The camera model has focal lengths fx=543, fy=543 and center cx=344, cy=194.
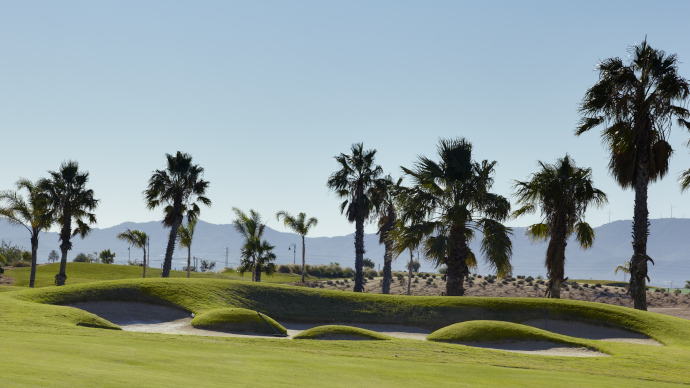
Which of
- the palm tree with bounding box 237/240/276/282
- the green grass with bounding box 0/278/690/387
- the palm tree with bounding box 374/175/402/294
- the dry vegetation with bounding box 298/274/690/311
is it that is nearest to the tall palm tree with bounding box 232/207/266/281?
the palm tree with bounding box 237/240/276/282

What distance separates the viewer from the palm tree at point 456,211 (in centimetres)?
2867

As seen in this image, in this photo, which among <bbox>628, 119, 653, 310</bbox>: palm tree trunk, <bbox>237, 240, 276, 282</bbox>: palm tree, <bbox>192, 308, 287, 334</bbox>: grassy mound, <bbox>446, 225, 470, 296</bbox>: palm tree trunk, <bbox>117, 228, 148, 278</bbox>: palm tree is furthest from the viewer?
<bbox>117, 228, 148, 278</bbox>: palm tree

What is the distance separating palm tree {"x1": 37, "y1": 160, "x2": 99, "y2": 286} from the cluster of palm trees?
92.0 feet

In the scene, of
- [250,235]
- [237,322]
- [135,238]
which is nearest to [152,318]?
[237,322]

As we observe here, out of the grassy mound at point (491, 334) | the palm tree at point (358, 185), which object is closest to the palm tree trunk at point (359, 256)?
the palm tree at point (358, 185)

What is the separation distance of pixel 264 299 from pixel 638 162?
66.3 feet

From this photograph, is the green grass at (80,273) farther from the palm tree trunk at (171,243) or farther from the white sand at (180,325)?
the white sand at (180,325)

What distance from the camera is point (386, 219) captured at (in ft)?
149

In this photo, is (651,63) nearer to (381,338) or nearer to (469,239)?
(469,239)

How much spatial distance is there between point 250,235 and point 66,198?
20373mm

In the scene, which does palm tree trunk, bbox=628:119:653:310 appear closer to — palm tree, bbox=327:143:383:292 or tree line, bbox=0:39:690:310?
tree line, bbox=0:39:690:310

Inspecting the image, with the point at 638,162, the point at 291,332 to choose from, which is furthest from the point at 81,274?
the point at 638,162

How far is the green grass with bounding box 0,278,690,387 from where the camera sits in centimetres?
1050

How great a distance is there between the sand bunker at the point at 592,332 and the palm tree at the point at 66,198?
119ft
